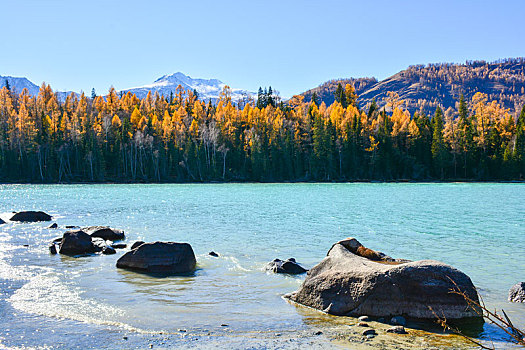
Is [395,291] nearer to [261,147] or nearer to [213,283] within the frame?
[213,283]

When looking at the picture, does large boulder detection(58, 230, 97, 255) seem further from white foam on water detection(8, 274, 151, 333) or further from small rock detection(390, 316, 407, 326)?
small rock detection(390, 316, 407, 326)

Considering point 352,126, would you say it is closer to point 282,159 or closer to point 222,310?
point 282,159

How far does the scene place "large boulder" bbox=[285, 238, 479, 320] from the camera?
308 inches

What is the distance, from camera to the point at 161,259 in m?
12.1

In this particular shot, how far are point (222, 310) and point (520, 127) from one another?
97.7 metres

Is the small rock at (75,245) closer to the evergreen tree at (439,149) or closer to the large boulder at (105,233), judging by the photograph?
the large boulder at (105,233)

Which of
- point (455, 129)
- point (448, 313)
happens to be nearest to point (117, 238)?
point (448, 313)

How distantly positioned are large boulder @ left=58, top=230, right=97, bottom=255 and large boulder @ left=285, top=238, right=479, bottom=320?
959cm

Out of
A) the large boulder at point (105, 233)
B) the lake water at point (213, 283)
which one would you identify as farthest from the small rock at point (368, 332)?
the large boulder at point (105, 233)

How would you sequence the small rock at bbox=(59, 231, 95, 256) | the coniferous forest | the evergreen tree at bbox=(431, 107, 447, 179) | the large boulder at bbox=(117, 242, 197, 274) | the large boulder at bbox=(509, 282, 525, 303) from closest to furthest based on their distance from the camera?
the large boulder at bbox=(509, 282, 525, 303), the large boulder at bbox=(117, 242, 197, 274), the small rock at bbox=(59, 231, 95, 256), the coniferous forest, the evergreen tree at bbox=(431, 107, 447, 179)

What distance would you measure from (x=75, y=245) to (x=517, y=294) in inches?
537

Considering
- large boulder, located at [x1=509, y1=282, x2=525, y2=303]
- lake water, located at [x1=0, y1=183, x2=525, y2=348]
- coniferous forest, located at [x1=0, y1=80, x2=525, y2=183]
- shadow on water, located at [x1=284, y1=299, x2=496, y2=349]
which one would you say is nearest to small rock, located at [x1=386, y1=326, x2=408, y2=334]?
shadow on water, located at [x1=284, y1=299, x2=496, y2=349]

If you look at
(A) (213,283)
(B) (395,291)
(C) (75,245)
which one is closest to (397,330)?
(B) (395,291)

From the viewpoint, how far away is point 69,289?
9.89 metres
